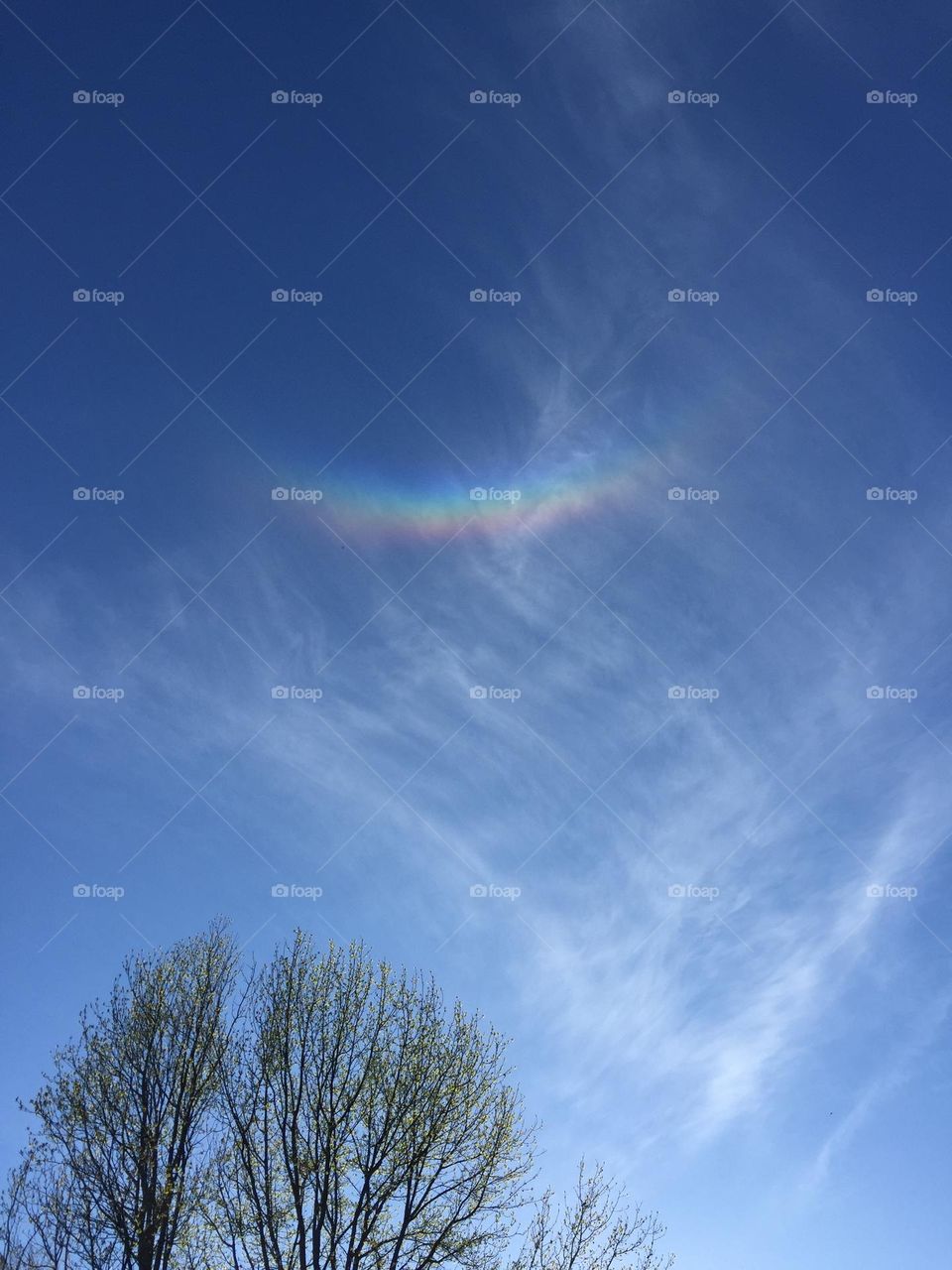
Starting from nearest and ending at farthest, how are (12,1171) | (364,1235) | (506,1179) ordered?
(364,1235) < (506,1179) < (12,1171)

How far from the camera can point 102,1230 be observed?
65.6 ft

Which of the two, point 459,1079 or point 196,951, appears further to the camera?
point 196,951

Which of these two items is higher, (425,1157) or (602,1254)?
(425,1157)

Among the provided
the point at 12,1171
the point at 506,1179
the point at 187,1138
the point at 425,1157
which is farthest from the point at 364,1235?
the point at 12,1171

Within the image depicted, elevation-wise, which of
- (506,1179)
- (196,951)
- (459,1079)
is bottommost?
(506,1179)

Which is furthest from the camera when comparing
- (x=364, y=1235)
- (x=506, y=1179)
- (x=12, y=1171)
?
(x=12, y=1171)

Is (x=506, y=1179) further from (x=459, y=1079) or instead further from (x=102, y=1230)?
(x=102, y=1230)

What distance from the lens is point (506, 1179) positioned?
20391mm

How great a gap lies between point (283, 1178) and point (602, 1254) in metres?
6.94

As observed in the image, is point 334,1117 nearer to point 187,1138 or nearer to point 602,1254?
point 187,1138

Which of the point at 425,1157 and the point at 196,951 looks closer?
the point at 425,1157

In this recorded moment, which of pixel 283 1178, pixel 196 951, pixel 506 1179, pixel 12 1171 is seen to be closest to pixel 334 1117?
pixel 283 1178

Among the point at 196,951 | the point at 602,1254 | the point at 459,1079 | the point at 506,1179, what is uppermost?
the point at 196,951

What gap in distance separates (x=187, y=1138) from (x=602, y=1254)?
9.22 metres
